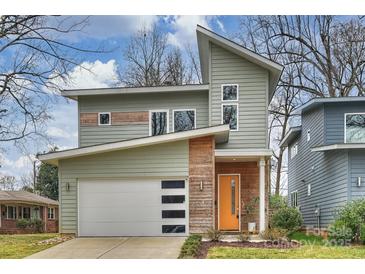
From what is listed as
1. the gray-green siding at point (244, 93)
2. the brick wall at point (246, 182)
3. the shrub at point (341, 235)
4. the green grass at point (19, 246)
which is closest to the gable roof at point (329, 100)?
the gray-green siding at point (244, 93)

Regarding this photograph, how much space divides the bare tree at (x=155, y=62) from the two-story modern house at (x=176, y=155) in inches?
10.3

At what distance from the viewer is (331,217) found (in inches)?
434

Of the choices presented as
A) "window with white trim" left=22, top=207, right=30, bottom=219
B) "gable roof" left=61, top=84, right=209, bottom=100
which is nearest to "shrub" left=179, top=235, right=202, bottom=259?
"gable roof" left=61, top=84, right=209, bottom=100

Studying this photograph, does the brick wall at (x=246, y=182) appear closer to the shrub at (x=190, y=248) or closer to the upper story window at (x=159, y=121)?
the upper story window at (x=159, y=121)

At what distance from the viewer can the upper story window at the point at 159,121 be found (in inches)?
443

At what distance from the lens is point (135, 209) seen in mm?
9242

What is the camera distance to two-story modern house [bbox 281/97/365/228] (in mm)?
10430

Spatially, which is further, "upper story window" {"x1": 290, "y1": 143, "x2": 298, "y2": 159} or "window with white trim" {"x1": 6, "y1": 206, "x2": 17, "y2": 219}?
"upper story window" {"x1": 290, "y1": 143, "x2": 298, "y2": 159}

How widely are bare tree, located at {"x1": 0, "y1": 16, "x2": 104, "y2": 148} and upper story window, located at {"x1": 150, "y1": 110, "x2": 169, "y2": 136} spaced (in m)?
2.48

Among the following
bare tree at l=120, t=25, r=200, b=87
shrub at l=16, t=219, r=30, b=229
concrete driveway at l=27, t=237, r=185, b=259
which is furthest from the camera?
shrub at l=16, t=219, r=30, b=229

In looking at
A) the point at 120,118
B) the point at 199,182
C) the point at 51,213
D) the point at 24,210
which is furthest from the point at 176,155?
the point at 24,210

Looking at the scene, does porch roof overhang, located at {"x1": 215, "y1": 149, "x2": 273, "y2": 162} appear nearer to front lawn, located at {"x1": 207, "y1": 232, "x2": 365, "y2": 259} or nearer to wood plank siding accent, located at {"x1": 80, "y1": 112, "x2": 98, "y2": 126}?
front lawn, located at {"x1": 207, "y1": 232, "x2": 365, "y2": 259}

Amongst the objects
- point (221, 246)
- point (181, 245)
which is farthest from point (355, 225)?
point (181, 245)
